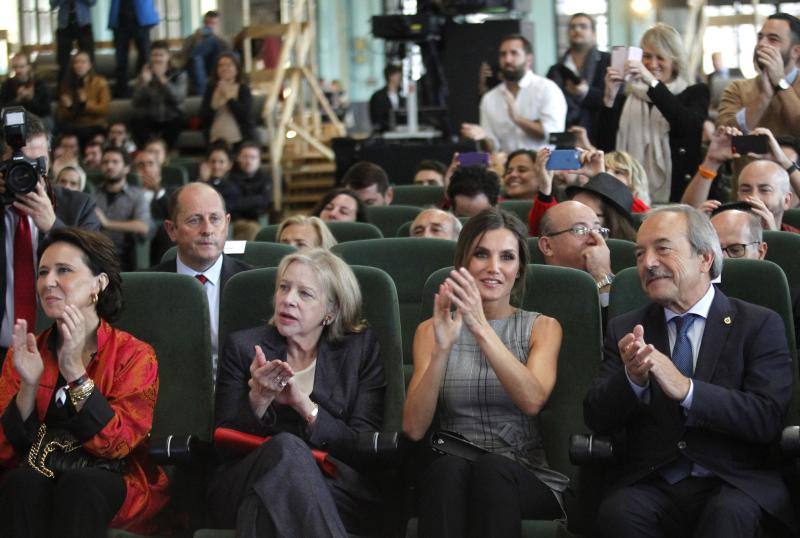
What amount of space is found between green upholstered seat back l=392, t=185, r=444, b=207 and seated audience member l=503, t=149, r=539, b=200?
0.71 m

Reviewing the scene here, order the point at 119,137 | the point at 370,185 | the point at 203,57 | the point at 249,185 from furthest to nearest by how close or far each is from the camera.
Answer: the point at 203,57, the point at 119,137, the point at 249,185, the point at 370,185

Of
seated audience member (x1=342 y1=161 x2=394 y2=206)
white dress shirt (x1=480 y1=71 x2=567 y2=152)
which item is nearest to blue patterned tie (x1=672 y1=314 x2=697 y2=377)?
seated audience member (x1=342 y1=161 x2=394 y2=206)

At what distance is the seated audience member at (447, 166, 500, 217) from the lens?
5.56m

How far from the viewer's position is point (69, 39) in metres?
11.6

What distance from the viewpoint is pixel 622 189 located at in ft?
15.1

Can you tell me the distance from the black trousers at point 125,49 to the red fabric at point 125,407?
8.06 metres

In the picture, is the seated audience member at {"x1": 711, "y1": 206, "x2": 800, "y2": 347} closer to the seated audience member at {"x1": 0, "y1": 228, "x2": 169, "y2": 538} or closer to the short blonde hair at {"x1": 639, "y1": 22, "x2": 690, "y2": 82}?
the seated audience member at {"x1": 0, "y1": 228, "x2": 169, "y2": 538}

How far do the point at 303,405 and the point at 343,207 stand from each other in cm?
254

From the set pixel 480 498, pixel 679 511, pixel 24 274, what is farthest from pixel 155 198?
pixel 679 511

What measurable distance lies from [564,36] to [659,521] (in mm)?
16571

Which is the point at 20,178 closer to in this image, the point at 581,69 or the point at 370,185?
the point at 370,185

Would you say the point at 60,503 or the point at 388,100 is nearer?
the point at 60,503

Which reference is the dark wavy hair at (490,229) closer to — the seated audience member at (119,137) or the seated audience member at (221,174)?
the seated audience member at (221,174)

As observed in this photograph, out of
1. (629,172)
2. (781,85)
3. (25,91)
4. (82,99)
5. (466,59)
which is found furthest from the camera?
(25,91)
